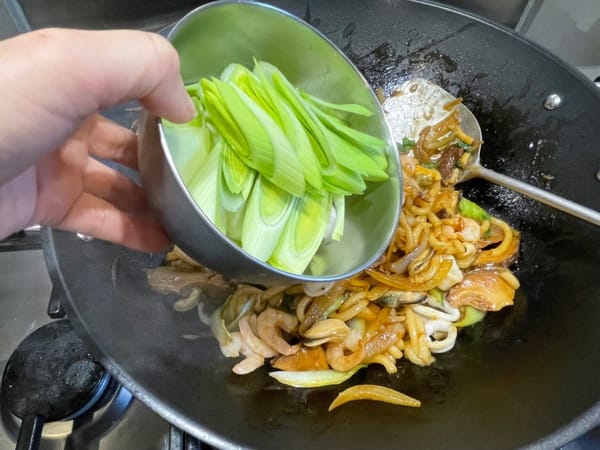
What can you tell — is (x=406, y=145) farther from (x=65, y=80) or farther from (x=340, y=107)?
(x=65, y=80)

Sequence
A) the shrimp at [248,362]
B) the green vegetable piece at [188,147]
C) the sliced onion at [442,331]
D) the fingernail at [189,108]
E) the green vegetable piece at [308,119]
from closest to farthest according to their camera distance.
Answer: the fingernail at [189,108] < the green vegetable piece at [188,147] < the green vegetable piece at [308,119] < the shrimp at [248,362] < the sliced onion at [442,331]

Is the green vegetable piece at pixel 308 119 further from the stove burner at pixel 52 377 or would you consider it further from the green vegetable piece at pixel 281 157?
the stove burner at pixel 52 377

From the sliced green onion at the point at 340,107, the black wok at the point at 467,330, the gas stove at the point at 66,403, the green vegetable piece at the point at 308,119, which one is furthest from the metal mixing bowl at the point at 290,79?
the gas stove at the point at 66,403

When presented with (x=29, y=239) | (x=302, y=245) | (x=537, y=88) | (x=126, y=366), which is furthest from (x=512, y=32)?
(x=29, y=239)

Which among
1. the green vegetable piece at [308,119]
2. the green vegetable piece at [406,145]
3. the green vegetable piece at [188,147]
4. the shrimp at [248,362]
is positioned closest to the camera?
the green vegetable piece at [188,147]

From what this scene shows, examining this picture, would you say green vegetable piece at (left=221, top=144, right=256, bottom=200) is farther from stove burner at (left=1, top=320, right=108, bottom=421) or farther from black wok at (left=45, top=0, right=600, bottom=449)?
stove burner at (left=1, top=320, right=108, bottom=421)

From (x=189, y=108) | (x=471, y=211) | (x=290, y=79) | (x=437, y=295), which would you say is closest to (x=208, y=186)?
(x=189, y=108)

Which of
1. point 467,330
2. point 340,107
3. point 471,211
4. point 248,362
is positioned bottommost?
point 248,362
